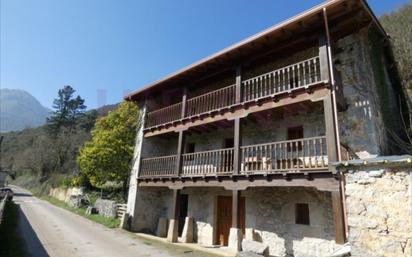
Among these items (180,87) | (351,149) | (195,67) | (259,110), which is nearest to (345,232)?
(351,149)

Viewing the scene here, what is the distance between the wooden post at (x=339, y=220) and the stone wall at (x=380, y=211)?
2.43m

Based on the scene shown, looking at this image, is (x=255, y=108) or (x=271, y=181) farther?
(x=255, y=108)

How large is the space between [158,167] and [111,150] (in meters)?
5.80

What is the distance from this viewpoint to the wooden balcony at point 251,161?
366 inches

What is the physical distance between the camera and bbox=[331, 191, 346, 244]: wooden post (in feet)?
Answer: 24.3

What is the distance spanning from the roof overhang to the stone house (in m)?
0.04

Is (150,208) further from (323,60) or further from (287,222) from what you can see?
(323,60)

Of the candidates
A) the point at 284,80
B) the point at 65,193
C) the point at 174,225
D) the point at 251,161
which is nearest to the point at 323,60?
the point at 284,80

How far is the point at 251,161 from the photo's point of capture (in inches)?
434

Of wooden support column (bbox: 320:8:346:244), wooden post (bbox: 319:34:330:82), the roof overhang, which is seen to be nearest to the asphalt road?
wooden support column (bbox: 320:8:346:244)

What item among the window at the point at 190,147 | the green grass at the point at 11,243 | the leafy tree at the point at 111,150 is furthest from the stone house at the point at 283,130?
the green grass at the point at 11,243

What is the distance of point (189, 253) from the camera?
10.4 metres

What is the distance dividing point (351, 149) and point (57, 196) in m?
37.1

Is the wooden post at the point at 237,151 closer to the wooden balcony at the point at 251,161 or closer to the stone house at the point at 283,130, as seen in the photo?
the stone house at the point at 283,130
